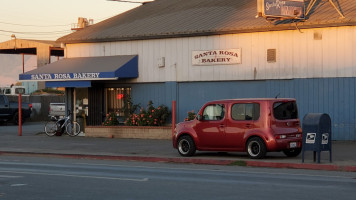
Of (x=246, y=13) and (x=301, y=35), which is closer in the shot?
(x=301, y=35)

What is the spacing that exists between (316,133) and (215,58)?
36.5ft

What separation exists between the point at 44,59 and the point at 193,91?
24.8 m

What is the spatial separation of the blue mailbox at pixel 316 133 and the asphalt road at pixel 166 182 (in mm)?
1129

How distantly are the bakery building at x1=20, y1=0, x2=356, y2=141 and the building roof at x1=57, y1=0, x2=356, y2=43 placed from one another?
5 centimetres

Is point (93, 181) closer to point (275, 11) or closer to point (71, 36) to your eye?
point (275, 11)

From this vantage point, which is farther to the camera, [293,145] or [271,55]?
[271,55]

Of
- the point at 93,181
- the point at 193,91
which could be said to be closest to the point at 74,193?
the point at 93,181

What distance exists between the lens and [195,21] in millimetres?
29859

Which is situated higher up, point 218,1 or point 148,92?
point 218,1

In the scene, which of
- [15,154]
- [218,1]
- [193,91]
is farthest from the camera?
[218,1]

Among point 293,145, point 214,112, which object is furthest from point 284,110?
point 214,112

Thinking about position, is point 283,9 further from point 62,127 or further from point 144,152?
point 62,127

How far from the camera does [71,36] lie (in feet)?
109

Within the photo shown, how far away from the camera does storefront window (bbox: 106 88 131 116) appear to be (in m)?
31.7
